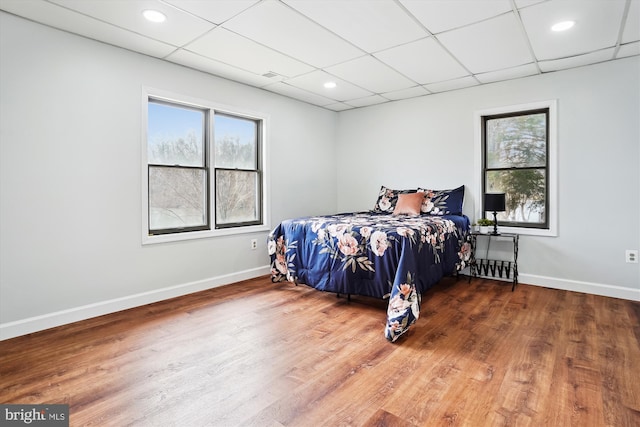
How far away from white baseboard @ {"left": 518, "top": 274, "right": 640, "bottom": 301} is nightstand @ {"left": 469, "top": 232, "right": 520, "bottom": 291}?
0.15m

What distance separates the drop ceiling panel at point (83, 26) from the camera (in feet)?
8.05

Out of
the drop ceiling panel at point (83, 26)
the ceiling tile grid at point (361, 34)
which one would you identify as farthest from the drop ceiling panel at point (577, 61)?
the drop ceiling panel at point (83, 26)

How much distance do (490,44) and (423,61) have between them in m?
0.64

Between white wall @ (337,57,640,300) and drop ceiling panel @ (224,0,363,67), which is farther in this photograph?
white wall @ (337,57,640,300)

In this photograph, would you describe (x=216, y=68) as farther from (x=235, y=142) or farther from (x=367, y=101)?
(x=367, y=101)

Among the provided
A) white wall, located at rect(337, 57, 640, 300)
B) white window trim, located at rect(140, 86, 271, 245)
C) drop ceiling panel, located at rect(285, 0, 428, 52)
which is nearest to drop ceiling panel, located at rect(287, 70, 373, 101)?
white window trim, located at rect(140, 86, 271, 245)

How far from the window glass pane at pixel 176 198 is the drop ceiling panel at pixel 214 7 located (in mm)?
1634

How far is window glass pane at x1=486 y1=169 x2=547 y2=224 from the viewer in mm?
4027

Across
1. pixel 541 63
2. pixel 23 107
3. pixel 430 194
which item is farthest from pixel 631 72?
pixel 23 107

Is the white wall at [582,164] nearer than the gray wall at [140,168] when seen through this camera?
No

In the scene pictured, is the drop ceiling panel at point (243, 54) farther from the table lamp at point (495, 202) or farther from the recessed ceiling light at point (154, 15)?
the table lamp at point (495, 202)

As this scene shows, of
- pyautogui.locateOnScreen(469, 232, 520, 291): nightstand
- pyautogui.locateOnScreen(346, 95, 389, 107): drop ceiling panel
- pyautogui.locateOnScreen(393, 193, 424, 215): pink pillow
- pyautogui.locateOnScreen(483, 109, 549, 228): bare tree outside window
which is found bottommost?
pyautogui.locateOnScreen(469, 232, 520, 291): nightstand

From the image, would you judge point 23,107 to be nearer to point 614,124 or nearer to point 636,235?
point 614,124

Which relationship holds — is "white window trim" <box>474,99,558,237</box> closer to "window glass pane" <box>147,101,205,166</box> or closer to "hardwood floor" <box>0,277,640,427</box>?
"hardwood floor" <box>0,277,640,427</box>
